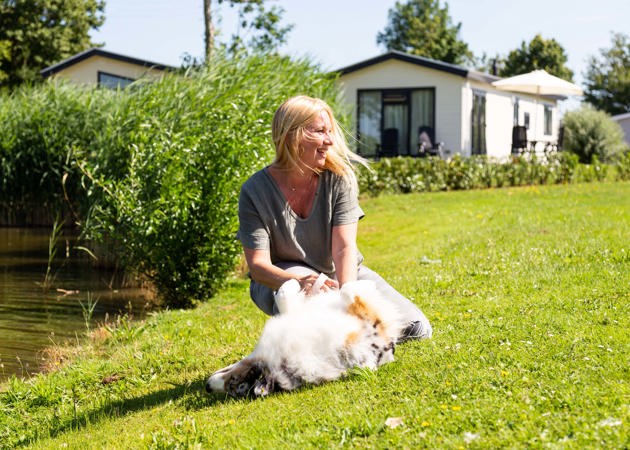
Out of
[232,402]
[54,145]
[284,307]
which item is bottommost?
[232,402]

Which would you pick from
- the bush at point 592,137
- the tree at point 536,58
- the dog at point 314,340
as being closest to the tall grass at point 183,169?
the dog at point 314,340

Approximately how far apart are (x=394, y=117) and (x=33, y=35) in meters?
21.4

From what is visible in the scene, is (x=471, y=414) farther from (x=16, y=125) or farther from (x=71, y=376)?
(x=16, y=125)

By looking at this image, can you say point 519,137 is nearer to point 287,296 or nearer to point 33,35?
point 287,296

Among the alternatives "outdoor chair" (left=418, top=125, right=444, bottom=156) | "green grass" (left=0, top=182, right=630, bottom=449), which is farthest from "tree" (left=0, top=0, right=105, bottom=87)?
"green grass" (left=0, top=182, right=630, bottom=449)

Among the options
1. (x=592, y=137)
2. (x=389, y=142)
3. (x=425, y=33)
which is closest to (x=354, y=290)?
(x=389, y=142)

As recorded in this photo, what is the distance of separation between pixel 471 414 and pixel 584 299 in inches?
97.5

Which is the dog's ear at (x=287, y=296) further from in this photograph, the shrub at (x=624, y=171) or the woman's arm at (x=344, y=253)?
the shrub at (x=624, y=171)

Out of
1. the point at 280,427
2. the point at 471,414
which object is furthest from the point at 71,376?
the point at 471,414

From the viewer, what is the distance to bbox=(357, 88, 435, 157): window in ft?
79.4

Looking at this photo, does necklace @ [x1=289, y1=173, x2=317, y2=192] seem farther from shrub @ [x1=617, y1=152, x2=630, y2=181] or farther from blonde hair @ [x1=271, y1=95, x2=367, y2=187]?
shrub @ [x1=617, y1=152, x2=630, y2=181]

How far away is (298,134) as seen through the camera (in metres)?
4.38

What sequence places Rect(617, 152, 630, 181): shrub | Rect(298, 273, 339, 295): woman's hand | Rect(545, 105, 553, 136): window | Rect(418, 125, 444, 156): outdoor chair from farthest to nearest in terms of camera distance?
Rect(545, 105, 553, 136): window
Rect(418, 125, 444, 156): outdoor chair
Rect(617, 152, 630, 181): shrub
Rect(298, 273, 339, 295): woman's hand

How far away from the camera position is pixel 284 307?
4.02 m
